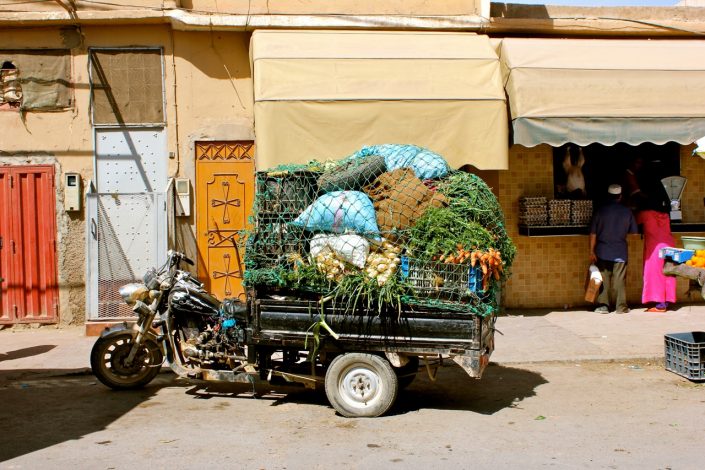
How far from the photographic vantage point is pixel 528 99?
32.6 feet

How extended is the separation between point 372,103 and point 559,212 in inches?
135

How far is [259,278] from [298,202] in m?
0.73

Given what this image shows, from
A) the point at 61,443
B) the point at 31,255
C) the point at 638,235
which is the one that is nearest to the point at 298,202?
the point at 61,443

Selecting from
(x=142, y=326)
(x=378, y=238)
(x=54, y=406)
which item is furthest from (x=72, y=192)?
(x=378, y=238)

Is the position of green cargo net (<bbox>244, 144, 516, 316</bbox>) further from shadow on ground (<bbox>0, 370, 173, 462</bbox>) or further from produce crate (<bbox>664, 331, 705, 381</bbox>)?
produce crate (<bbox>664, 331, 705, 381</bbox>)

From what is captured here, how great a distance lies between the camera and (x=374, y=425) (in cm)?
609

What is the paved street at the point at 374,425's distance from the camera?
5305 mm

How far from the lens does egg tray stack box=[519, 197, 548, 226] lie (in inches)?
436

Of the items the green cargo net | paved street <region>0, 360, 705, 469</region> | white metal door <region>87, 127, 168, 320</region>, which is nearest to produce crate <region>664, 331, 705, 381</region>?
paved street <region>0, 360, 705, 469</region>

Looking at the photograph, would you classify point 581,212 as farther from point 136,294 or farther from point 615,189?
point 136,294

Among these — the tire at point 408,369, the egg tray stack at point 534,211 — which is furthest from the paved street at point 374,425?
the egg tray stack at point 534,211

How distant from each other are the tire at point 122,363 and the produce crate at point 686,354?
504cm

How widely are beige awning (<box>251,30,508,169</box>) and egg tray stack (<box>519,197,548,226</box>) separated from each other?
1.44 meters

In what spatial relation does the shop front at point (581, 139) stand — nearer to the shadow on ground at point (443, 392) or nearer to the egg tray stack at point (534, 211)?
the egg tray stack at point (534, 211)
